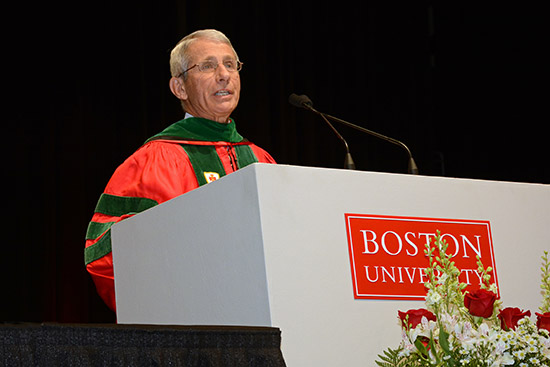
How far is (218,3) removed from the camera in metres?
5.29

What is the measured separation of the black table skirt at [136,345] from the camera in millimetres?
1307

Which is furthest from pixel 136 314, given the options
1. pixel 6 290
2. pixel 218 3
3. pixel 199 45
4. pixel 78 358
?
pixel 218 3

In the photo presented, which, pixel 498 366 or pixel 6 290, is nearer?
pixel 498 366

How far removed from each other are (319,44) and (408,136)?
95 cm

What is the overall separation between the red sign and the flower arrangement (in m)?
0.32

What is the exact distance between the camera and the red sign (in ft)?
6.33

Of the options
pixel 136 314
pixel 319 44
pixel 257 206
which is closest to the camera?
pixel 257 206

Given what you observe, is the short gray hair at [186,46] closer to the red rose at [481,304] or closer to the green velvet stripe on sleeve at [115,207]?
the green velvet stripe on sleeve at [115,207]

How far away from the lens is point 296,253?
1.84 metres

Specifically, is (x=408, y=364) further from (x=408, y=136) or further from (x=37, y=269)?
(x=408, y=136)

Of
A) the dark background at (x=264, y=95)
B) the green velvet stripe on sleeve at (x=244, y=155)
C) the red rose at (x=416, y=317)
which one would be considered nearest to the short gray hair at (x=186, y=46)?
the green velvet stripe on sleeve at (x=244, y=155)

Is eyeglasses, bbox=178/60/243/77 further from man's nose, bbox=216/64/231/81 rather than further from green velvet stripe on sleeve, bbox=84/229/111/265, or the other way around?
green velvet stripe on sleeve, bbox=84/229/111/265

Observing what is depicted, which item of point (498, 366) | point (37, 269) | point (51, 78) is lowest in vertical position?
point (498, 366)

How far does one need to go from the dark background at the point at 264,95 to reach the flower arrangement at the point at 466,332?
3.11m
